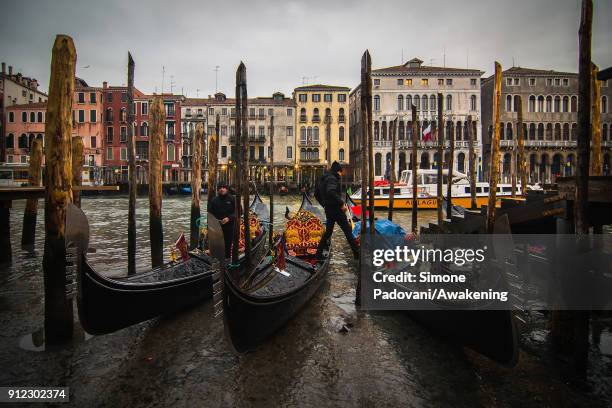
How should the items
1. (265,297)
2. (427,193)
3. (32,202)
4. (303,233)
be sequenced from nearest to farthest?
(265,297) < (303,233) < (32,202) < (427,193)

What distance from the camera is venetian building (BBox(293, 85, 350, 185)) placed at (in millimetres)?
40438

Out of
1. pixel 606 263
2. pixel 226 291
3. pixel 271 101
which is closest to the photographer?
pixel 226 291

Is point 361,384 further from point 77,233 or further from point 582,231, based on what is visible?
point 77,233

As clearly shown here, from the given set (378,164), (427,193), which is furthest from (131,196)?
(378,164)

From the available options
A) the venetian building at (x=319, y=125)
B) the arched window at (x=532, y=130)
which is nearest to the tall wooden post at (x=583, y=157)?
the venetian building at (x=319, y=125)

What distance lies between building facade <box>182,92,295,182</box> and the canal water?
1420 inches

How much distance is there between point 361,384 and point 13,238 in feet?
39.7

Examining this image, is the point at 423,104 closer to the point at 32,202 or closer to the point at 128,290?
the point at 32,202

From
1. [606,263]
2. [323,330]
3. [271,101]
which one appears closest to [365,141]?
[323,330]

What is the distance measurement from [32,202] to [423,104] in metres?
35.0

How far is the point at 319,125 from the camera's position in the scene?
40.7m

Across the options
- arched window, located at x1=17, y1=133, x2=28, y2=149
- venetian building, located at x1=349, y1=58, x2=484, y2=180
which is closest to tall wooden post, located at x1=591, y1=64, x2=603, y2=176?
venetian building, located at x1=349, y1=58, x2=484, y2=180

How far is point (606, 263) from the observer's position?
214 inches

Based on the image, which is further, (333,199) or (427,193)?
(427,193)
